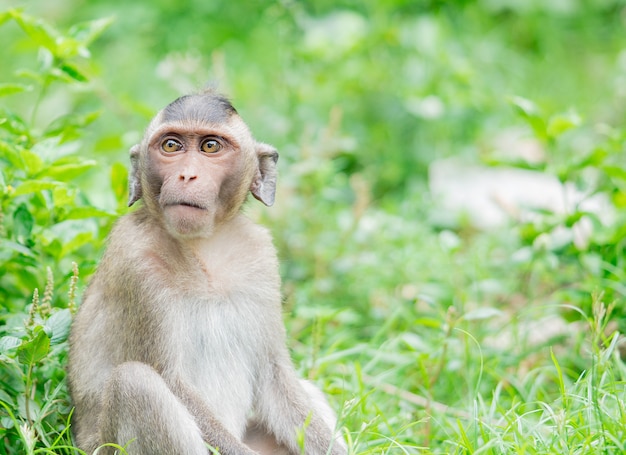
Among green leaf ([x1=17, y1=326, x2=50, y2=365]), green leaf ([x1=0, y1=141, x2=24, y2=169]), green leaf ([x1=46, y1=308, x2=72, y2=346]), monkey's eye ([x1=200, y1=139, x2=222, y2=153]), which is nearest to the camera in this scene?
green leaf ([x1=17, y1=326, x2=50, y2=365])

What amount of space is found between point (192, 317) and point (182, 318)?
7 centimetres

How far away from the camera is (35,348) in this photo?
4.42 m

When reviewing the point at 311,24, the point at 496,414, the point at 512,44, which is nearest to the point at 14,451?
the point at 496,414

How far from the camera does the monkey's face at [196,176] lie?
451cm

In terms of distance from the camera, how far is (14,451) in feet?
15.5

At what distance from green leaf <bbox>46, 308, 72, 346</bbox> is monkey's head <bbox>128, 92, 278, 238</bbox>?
2.27 ft

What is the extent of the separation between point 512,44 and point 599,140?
112 inches

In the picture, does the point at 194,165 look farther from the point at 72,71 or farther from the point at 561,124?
the point at 561,124

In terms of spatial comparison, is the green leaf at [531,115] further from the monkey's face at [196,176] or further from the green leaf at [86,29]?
the green leaf at [86,29]

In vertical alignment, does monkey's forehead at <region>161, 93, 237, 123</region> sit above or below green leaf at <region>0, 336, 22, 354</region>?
above

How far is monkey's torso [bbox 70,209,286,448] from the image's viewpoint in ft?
15.1

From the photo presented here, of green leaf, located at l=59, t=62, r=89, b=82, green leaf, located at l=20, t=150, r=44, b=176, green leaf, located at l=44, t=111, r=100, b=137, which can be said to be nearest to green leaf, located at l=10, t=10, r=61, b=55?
green leaf, located at l=59, t=62, r=89, b=82

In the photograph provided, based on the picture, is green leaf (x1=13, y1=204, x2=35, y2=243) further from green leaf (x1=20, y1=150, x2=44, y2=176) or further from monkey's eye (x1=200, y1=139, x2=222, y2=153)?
monkey's eye (x1=200, y1=139, x2=222, y2=153)

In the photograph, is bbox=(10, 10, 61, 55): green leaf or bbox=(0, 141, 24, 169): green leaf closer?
Result: bbox=(0, 141, 24, 169): green leaf
